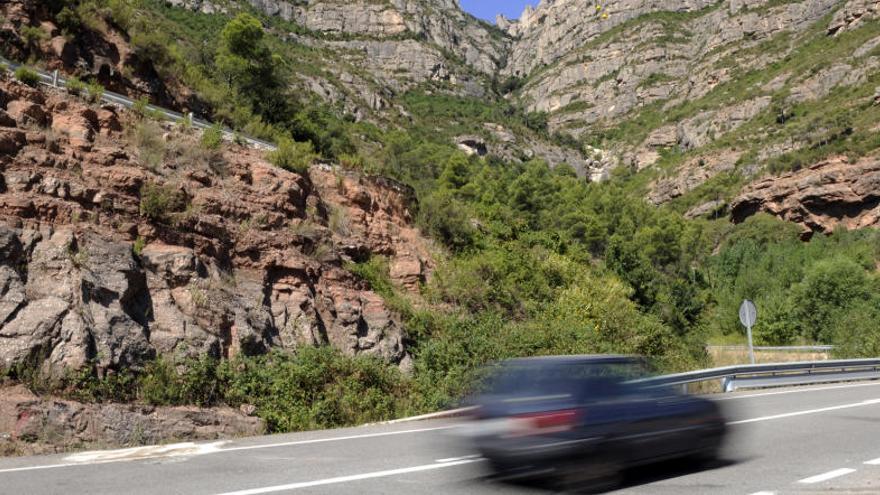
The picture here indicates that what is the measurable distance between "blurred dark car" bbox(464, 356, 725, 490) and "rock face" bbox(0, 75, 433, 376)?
8.20m

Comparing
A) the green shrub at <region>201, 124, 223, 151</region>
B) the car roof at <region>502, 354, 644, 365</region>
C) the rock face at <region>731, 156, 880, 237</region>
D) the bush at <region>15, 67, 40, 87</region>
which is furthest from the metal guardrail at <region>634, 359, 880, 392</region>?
the rock face at <region>731, 156, 880, 237</region>

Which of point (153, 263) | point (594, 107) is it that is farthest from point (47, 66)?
point (594, 107)

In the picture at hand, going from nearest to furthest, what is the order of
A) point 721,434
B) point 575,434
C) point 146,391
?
1. point 575,434
2. point 721,434
3. point 146,391

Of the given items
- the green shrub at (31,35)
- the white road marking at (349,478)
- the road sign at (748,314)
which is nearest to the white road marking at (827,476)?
the white road marking at (349,478)

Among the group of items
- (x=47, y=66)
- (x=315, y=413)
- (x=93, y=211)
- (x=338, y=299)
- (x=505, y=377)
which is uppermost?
(x=47, y=66)

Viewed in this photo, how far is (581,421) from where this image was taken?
19.8 ft

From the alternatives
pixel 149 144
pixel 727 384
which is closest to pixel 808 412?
pixel 727 384

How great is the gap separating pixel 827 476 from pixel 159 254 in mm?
13075

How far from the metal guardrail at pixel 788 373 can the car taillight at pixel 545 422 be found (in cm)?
835

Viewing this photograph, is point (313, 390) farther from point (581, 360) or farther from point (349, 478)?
point (581, 360)

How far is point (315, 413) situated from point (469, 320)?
819cm

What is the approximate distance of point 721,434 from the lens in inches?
289

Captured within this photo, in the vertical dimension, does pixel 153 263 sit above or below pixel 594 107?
below

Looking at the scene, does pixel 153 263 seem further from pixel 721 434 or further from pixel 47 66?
pixel 721 434
